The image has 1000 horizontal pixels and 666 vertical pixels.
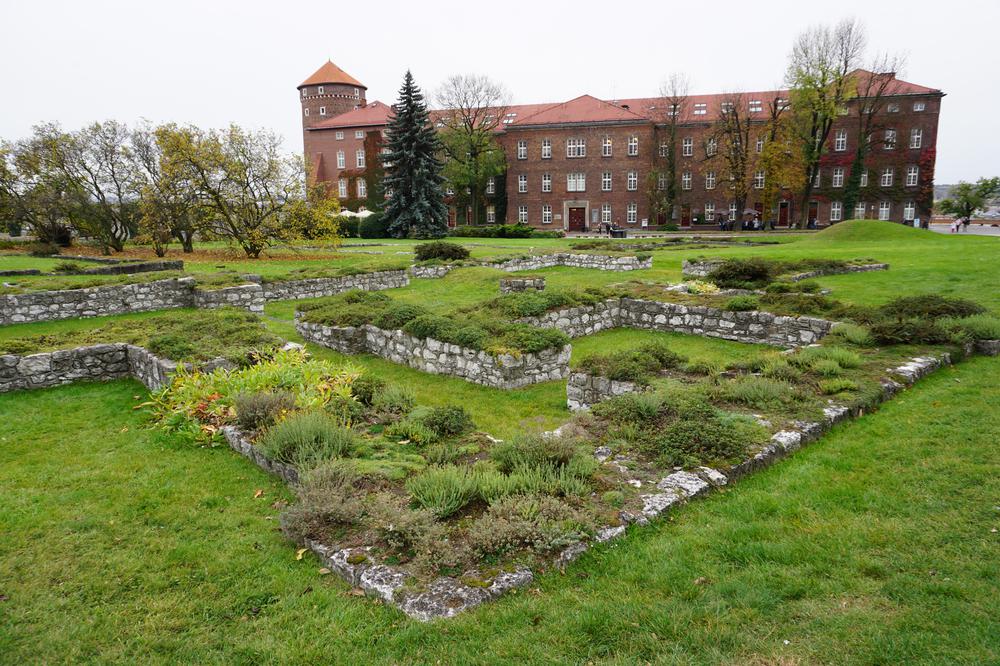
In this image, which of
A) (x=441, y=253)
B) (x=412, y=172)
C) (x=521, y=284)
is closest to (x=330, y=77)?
(x=412, y=172)

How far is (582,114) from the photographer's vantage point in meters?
59.0

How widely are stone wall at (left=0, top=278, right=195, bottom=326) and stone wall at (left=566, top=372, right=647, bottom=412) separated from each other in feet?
51.7

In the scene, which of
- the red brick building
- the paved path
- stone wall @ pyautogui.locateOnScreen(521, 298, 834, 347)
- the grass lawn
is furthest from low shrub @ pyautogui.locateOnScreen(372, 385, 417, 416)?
the red brick building

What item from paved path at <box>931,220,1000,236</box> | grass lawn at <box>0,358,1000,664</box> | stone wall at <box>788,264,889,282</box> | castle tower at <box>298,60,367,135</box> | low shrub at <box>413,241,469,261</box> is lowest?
grass lawn at <box>0,358,1000,664</box>

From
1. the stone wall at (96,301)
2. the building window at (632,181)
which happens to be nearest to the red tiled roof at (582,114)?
the building window at (632,181)

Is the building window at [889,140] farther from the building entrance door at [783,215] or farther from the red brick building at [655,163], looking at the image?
the building entrance door at [783,215]

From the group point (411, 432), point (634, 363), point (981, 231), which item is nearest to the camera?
point (411, 432)

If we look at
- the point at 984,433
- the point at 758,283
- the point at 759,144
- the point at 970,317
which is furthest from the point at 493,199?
the point at 984,433

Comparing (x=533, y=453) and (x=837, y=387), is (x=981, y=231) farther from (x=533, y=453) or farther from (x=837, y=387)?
(x=533, y=453)

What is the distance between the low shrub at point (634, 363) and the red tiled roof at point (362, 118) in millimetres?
60512

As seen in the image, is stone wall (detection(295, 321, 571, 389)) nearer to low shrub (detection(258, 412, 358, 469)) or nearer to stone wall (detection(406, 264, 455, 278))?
low shrub (detection(258, 412, 358, 469))

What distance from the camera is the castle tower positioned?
69.9 metres

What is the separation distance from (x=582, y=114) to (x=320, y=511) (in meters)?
59.4

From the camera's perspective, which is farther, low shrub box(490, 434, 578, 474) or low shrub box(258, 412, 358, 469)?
low shrub box(258, 412, 358, 469)
